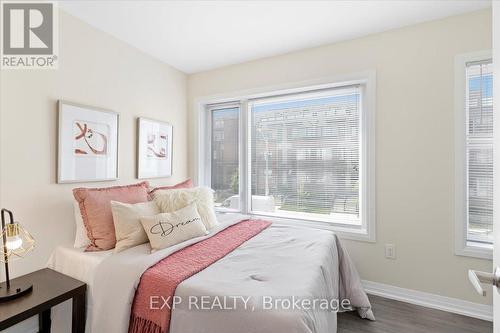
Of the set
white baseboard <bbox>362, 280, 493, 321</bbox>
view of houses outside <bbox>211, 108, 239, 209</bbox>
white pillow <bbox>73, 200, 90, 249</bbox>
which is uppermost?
view of houses outside <bbox>211, 108, 239, 209</bbox>

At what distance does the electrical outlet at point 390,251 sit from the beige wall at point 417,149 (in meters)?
0.04

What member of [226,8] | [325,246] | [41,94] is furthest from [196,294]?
[226,8]

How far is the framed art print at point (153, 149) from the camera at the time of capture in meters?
2.71

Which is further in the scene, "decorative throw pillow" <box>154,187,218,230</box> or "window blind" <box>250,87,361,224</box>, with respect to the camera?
"window blind" <box>250,87,361,224</box>

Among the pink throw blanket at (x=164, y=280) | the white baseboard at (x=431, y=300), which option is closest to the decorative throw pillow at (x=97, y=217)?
the pink throw blanket at (x=164, y=280)

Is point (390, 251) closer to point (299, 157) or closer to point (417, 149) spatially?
point (417, 149)

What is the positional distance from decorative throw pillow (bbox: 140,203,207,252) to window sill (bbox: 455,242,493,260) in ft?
7.07

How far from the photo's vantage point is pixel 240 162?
328cm

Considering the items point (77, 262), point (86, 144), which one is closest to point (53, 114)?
point (86, 144)

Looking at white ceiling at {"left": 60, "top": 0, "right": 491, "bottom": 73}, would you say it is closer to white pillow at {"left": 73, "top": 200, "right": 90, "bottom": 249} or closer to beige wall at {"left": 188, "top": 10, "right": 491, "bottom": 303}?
beige wall at {"left": 188, "top": 10, "right": 491, "bottom": 303}

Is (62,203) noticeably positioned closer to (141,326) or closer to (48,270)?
(48,270)

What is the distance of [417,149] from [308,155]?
1.06 metres

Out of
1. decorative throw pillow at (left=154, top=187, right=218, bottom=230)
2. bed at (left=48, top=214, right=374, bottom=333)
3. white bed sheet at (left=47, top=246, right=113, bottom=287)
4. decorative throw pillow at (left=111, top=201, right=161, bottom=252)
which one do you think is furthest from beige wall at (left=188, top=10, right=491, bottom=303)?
white bed sheet at (left=47, top=246, right=113, bottom=287)

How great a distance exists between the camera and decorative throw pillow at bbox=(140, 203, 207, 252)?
175 centimetres
